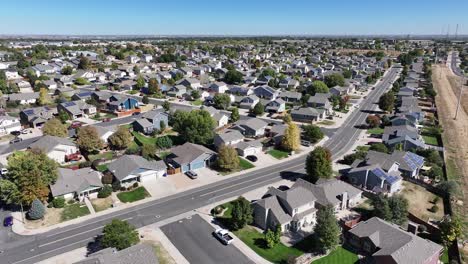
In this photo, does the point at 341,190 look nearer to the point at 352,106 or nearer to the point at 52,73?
the point at 352,106

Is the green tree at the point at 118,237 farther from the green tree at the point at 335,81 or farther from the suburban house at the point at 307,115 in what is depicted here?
the green tree at the point at 335,81

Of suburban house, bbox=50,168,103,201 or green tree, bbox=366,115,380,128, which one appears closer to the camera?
suburban house, bbox=50,168,103,201

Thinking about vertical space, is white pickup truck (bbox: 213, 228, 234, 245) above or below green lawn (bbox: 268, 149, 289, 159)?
below

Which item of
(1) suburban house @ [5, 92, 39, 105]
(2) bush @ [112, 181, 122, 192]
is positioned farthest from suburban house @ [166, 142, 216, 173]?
(1) suburban house @ [5, 92, 39, 105]

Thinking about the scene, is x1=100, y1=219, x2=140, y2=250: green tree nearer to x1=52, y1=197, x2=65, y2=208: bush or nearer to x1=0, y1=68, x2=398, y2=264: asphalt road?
x1=0, y1=68, x2=398, y2=264: asphalt road

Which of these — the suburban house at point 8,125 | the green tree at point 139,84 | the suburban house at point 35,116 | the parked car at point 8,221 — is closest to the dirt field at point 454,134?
the parked car at point 8,221

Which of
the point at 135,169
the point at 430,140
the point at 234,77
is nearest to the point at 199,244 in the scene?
the point at 135,169

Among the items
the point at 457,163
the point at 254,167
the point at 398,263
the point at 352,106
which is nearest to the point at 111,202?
the point at 254,167
